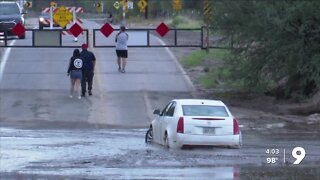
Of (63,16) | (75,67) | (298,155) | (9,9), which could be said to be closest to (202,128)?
(298,155)

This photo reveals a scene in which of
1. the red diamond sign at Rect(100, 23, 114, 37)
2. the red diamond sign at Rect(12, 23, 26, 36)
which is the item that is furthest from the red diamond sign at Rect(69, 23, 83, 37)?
the red diamond sign at Rect(12, 23, 26, 36)

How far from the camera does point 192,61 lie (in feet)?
144

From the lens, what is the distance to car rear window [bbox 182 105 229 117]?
2111 cm

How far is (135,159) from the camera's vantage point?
18125 millimetres

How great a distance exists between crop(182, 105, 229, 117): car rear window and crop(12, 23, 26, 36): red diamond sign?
2399 centimetres

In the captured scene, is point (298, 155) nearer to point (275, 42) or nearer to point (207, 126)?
point (207, 126)

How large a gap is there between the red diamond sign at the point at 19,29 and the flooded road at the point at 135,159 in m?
19.1

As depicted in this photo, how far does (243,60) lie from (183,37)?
56.8 ft

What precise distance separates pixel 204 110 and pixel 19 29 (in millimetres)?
24320

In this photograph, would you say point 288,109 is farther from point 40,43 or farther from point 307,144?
point 40,43

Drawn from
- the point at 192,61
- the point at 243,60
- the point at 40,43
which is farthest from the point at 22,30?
the point at 243,60

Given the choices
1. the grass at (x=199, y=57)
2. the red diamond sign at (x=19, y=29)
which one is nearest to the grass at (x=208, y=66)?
the grass at (x=199, y=57)

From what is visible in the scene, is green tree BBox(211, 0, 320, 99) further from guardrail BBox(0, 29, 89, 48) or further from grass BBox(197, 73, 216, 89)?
guardrail BBox(0, 29, 89, 48)

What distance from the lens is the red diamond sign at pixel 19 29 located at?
44.1 meters
